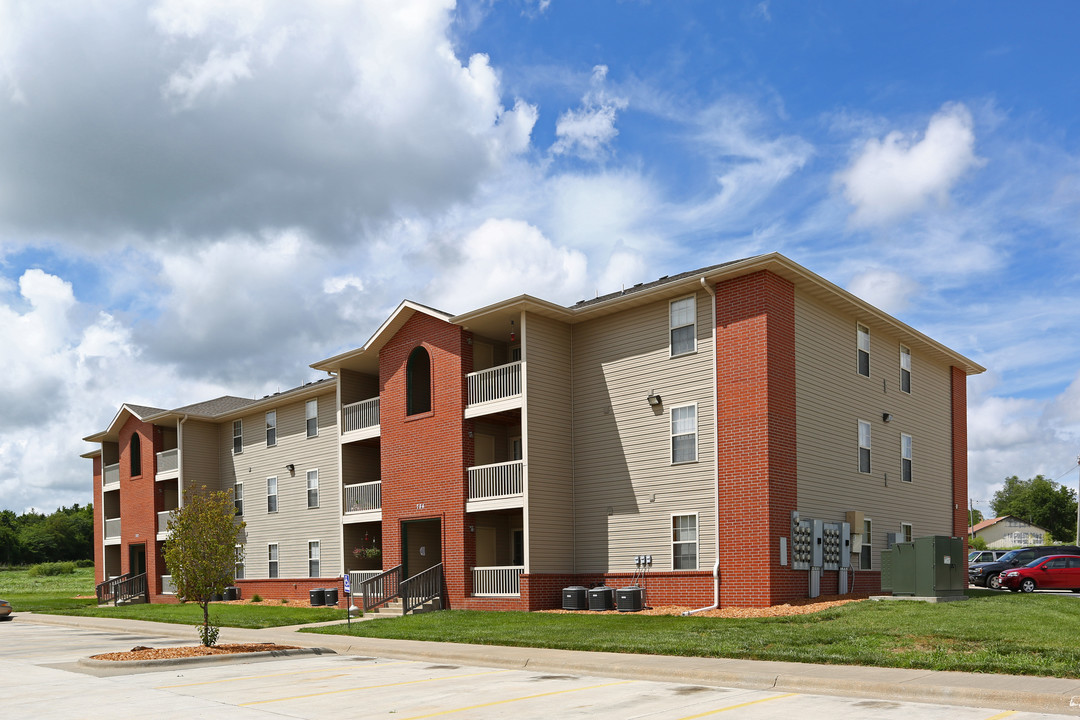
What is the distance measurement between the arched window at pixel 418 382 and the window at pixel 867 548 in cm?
1349

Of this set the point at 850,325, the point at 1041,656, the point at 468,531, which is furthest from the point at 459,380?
the point at 1041,656

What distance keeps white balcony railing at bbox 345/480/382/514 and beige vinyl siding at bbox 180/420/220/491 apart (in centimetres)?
1114

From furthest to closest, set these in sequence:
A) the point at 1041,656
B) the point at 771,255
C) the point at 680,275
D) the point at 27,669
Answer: the point at 680,275
the point at 771,255
the point at 27,669
the point at 1041,656

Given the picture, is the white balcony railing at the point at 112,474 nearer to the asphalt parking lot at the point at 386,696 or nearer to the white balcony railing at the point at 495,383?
the white balcony railing at the point at 495,383

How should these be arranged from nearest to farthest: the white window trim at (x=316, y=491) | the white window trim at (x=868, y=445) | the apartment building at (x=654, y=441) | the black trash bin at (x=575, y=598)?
the apartment building at (x=654, y=441) → the black trash bin at (x=575, y=598) → the white window trim at (x=868, y=445) → the white window trim at (x=316, y=491)

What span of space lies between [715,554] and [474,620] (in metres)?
6.16

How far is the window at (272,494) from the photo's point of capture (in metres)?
39.6

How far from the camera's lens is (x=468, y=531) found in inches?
1098

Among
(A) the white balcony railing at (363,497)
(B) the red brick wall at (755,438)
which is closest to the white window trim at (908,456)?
(B) the red brick wall at (755,438)

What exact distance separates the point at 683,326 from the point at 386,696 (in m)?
15.0

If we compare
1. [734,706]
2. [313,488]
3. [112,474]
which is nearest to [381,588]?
[313,488]

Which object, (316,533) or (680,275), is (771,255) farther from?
(316,533)

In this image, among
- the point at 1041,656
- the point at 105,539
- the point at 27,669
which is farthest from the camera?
the point at 105,539

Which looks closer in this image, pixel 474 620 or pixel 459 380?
pixel 474 620
